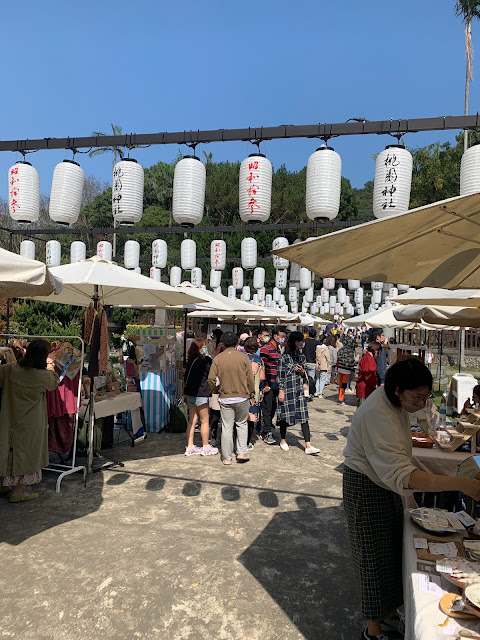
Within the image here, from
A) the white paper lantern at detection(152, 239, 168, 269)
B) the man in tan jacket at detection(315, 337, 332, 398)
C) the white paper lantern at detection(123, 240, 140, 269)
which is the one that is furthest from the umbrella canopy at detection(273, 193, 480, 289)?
the white paper lantern at detection(152, 239, 168, 269)

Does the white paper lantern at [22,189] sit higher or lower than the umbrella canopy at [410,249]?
higher

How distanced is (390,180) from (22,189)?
6.23m

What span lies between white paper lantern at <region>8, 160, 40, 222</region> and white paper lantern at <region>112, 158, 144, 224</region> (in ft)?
5.19

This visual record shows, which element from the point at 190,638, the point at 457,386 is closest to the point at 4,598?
the point at 190,638

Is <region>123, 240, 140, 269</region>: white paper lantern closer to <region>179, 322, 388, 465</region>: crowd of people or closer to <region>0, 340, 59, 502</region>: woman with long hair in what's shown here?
<region>179, 322, 388, 465</region>: crowd of people

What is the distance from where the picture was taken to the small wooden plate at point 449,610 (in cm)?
151

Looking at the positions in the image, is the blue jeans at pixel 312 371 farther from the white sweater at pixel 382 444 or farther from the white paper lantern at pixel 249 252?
the white sweater at pixel 382 444

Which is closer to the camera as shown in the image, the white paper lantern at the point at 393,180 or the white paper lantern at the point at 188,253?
the white paper lantern at the point at 393,180

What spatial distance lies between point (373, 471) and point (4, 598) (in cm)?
258

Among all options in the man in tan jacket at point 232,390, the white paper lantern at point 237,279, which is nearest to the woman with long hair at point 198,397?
the man in tan jacket at point 232,390

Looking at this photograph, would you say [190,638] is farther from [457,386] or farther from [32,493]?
[457,386]

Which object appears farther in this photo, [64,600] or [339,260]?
[64,600]

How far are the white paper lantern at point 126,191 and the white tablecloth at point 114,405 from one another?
3073 millimetres

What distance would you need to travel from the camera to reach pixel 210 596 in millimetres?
2953
